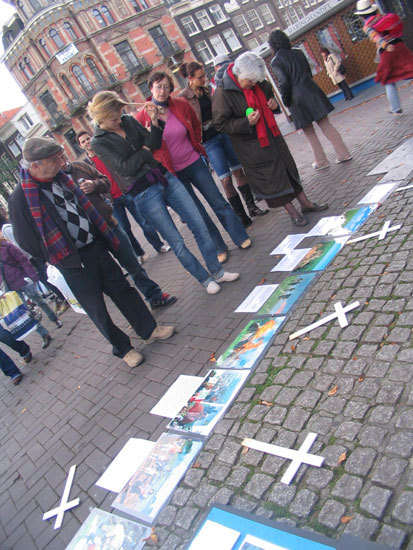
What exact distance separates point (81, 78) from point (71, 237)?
32.1 m

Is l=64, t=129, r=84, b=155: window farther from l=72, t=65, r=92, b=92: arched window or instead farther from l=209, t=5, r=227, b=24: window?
l=209, t=5, r=227, b=24: window

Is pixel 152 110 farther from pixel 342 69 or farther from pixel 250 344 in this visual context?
pixel 342 69

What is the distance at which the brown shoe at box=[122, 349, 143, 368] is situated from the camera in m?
3.52

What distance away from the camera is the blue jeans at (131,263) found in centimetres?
360

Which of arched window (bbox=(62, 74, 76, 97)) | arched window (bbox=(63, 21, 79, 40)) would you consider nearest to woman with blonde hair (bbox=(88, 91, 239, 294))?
arched window (bbox=(62, 74, 76, 97))

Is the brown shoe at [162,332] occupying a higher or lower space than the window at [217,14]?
lower

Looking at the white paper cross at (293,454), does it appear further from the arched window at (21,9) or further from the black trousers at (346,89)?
the arched window at (21,9)

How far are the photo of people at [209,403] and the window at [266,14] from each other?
145 ft

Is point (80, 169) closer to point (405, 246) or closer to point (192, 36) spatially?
point (405, 246)

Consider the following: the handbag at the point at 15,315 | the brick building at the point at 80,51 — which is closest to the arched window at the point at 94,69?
the brick building at the point at 80,51

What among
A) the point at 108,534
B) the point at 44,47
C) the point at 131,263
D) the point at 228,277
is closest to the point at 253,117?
the point at 228,277

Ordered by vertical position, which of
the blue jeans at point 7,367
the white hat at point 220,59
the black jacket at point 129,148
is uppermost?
the white hat at point 220,59

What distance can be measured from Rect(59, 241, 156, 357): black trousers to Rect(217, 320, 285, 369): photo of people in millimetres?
1061

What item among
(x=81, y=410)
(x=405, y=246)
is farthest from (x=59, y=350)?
(x=405, y=246)
